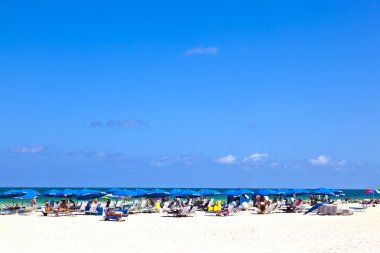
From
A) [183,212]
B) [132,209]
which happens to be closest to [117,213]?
[183,212]

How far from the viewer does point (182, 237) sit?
1478cm

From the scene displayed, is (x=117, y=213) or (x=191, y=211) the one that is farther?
(x=191, y=211)

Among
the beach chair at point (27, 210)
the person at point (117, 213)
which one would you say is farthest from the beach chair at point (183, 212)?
the beach chair at point (27, 210)

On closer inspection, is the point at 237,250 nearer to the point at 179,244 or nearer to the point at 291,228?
the point at 179,244

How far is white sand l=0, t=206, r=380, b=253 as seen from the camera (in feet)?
41.0

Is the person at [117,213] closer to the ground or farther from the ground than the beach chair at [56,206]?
closer to the ground

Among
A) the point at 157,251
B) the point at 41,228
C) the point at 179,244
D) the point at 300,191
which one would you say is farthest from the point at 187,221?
the point at 300,191

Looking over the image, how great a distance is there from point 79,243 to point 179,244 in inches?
101

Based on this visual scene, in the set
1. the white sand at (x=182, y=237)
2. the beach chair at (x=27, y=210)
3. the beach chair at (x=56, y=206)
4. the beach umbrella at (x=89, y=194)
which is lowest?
the white sand at (x=182, y=237)

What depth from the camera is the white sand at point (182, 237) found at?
12.5 m

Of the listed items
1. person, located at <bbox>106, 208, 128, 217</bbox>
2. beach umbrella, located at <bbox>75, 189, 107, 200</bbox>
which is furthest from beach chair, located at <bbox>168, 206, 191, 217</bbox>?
beach umbrella, located at <bbox>75, 189, 107, 200</bbox>

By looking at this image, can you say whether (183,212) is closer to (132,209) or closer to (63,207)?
(132,209)

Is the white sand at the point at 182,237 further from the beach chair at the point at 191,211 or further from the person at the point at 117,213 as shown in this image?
the beach chair at the point at 191,211

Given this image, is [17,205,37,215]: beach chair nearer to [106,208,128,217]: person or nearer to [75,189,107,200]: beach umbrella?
[75,189,107,200]: beach umbrella
